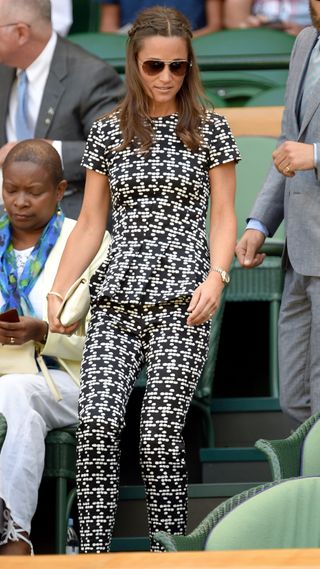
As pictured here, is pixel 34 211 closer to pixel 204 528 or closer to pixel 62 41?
pixel 62 41

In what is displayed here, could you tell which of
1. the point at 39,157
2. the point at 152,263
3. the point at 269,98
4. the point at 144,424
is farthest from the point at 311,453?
the point at 269,98

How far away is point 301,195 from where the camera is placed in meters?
4.16

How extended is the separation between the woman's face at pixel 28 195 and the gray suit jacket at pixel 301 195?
748 mm

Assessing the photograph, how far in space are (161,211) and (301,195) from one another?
452mm

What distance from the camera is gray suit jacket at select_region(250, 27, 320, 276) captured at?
4125 millimetres

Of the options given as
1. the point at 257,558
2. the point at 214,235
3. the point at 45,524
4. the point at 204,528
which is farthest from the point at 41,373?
the point at 257,558

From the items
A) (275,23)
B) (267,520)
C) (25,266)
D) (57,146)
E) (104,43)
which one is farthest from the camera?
(104,43)

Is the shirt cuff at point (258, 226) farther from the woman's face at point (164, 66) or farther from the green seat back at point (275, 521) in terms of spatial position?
the green seat back at point (275, 521)

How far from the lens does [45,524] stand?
4.59 meters

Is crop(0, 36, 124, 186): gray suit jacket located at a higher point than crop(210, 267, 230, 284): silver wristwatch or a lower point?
higher

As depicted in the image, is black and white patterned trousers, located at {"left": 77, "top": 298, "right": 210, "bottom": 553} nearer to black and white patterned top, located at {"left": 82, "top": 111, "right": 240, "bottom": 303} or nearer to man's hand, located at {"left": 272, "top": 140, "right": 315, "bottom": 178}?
black and white patterned top, located at {"left": 82, "top": 111, "right": 240, "bottom": 303}

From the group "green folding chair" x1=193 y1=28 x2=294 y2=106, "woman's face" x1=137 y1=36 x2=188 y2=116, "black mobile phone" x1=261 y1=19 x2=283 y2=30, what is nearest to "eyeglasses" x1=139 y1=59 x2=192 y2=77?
"woman's face" x1=137 y1=36 x2=188 y2=116

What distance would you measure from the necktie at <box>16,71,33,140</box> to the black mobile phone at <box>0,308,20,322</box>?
59.7 inches

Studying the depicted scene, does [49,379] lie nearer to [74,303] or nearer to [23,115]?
[74,303]
